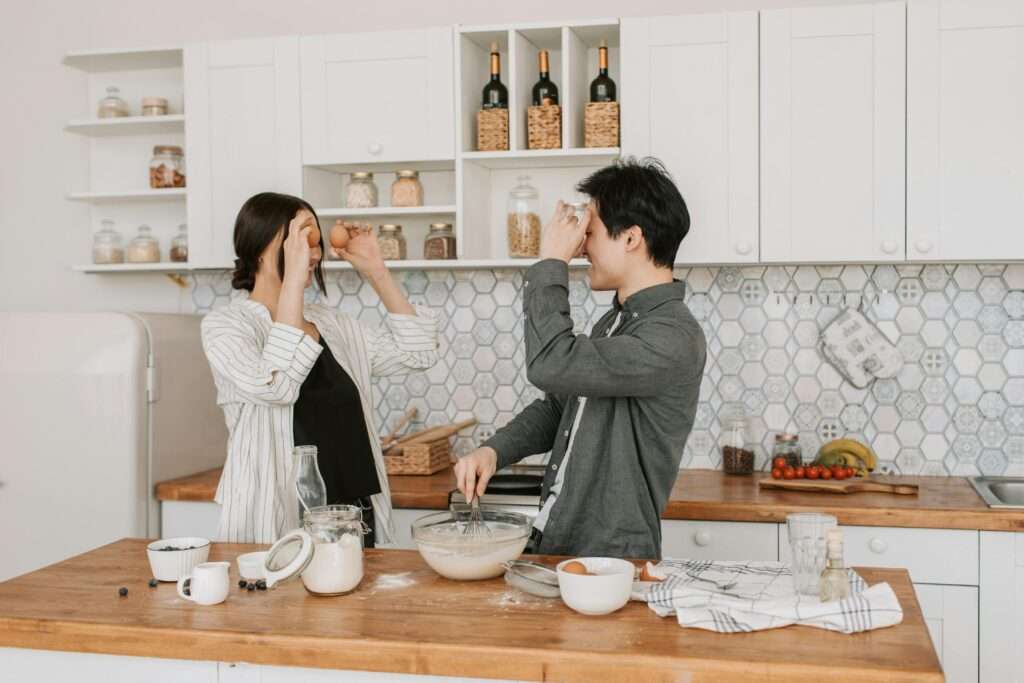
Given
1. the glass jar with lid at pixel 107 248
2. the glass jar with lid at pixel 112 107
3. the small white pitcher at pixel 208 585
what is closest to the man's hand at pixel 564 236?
the small white pitcher at pixel 208 585

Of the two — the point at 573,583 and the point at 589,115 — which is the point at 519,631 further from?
the point at 589,115

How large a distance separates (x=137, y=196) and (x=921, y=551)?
2.91m

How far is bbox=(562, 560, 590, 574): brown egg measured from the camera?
1.74 m

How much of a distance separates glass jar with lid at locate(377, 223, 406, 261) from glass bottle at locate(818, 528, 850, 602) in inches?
84.6

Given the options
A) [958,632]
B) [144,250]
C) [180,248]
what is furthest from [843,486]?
[144,250]

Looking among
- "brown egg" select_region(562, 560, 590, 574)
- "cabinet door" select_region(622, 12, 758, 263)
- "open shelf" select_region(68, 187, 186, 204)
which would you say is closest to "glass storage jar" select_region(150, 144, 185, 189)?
"open shelf" select_region(68, 187, 186, 204)

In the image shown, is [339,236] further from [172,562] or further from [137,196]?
[137,196]

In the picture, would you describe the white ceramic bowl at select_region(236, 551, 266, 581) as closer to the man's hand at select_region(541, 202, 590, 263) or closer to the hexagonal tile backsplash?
the man's hand at select_region(541, 202, 590, 263)

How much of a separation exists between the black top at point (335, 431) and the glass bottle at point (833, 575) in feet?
4.35

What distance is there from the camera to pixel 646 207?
2145mm

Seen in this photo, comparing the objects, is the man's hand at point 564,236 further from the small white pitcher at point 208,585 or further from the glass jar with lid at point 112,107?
the glass jar with lid at point 112,107

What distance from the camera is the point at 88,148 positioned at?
409cm

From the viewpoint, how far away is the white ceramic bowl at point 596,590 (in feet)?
5.47

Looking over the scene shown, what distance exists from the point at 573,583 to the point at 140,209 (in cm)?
296
